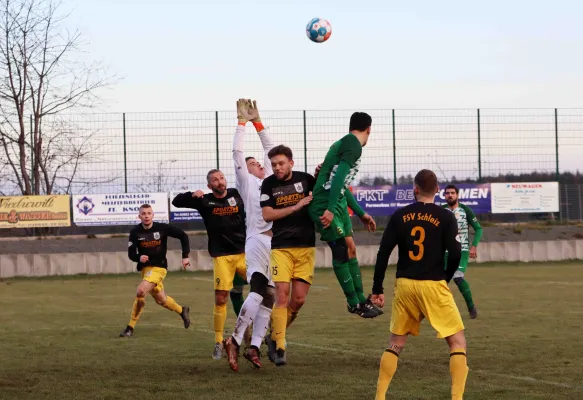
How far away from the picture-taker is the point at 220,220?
474 inches

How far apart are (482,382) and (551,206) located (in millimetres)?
27300

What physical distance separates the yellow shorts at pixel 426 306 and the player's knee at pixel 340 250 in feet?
9.28

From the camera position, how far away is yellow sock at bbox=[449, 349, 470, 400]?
24.9 feet

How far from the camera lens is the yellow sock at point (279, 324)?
10398 mm

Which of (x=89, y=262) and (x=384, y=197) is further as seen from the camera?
(x=384, y=197)

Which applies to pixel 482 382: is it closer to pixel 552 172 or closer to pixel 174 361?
pixel 174 361

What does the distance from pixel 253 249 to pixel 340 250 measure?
38.4 inches

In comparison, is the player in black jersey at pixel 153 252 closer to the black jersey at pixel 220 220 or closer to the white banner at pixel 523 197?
the black jersey at pixel 220 220

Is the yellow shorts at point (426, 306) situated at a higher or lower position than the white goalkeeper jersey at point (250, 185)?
lower

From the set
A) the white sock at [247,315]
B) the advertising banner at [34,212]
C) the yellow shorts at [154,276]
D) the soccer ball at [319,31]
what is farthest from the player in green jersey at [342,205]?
the advertising banner at [34,212]

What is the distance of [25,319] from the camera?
55.6ft

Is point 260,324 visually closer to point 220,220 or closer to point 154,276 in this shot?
point 220,220

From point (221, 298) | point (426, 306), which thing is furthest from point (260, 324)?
point (426, 306)

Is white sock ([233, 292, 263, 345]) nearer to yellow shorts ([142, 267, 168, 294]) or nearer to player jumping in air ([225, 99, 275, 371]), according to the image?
player jumping in air ([225, 99, 275, 371])
